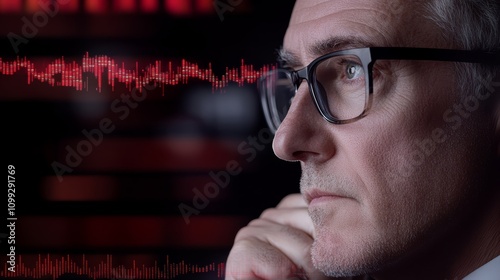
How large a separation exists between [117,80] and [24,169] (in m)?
0.25

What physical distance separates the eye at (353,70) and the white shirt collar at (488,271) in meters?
0.34

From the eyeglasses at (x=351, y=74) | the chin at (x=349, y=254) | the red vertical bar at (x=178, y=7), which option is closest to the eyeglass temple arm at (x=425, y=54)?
the eyeglasses at (x=351, y=74)

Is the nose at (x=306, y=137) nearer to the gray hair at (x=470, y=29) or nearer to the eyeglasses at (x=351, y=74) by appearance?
the eyeglasses at (x=351, y=74)

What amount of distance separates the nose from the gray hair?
20cm

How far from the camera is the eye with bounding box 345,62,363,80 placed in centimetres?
96

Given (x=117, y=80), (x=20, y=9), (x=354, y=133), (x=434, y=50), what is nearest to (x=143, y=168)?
(x=117, y=80)

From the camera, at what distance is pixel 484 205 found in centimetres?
100

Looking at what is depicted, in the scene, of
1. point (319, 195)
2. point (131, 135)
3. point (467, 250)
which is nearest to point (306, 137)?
point (319, 195)

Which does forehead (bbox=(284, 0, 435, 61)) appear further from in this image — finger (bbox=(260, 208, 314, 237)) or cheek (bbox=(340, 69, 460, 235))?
finger (bbox=(260, 208, 314, 237))

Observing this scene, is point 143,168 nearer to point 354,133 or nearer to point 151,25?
point 151,25

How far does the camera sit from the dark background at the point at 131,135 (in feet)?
4.20

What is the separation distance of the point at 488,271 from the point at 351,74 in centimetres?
35

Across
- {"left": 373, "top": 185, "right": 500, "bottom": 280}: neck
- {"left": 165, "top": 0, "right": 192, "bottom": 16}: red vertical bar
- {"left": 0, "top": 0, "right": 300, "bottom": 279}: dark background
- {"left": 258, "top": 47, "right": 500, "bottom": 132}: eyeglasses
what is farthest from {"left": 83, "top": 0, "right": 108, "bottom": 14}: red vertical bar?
{"left": 373, "top": 185, "right": 500, "bottom": 280}: neck

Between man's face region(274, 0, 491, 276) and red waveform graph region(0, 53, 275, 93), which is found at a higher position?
red waveform graph region(0, 53, 275, 93)
